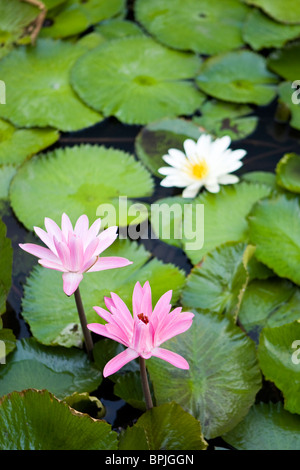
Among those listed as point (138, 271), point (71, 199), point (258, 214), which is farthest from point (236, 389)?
point (71, 199)

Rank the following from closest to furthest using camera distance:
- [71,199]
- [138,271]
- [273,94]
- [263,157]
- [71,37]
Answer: [138,271], [71,199], [263,157], [273,94], [71,37]

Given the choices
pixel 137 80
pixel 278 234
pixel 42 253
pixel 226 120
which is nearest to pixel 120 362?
pixel 42 253

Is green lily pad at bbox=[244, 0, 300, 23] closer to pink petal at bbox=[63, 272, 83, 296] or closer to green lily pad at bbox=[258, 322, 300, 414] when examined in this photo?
green lily pad at bbox=[258, 322, 300, 414]

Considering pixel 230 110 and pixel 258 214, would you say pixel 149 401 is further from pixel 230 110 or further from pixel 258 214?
pixel 230 110

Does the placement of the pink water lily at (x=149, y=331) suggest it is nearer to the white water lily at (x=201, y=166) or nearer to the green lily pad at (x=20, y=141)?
the white water lily at (x=201, y=166)

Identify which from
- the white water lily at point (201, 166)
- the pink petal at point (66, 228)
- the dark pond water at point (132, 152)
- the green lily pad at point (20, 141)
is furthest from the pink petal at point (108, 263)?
the green lily pad at point (20, 141)

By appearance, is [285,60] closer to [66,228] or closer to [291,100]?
[291,100]
